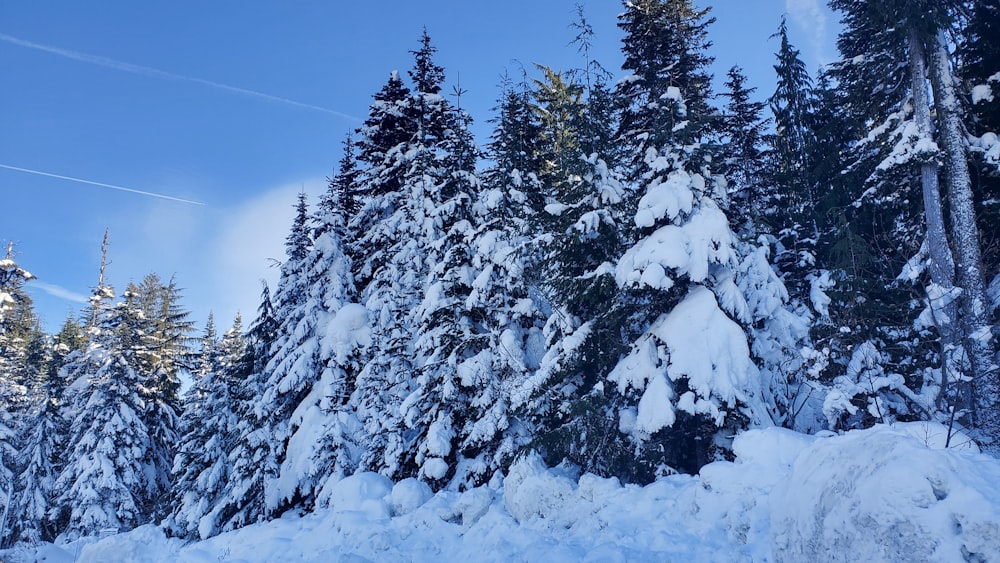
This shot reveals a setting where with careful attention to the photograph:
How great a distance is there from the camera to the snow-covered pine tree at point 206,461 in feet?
Result: 57.8

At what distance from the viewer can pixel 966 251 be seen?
1253cm

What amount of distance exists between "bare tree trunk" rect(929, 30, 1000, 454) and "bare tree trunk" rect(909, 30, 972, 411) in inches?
9.0

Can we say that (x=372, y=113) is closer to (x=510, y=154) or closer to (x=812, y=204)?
(x=510, y=154)

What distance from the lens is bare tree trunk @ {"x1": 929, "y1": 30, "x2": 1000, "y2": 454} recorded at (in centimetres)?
1065

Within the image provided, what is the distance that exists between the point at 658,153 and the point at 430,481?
32.4 feet

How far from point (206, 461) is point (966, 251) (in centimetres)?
2518

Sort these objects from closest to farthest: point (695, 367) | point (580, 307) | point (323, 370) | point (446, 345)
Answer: point (695, 367) < point (580, 307) < point (446, 345) < point (323, 370)

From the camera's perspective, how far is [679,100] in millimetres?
12258

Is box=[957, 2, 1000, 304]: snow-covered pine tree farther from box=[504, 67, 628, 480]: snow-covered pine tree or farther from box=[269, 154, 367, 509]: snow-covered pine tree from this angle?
box=[269, 154, 367, 509]: snow-covered pine tree

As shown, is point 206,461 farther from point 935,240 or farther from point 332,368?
point 935,240

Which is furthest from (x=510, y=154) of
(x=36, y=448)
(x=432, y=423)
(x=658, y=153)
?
(x=36, y=448)

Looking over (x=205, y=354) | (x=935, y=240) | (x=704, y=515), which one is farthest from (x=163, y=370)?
(x=935, y=240)

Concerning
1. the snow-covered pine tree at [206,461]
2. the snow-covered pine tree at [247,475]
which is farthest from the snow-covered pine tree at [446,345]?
the snow-covered pine tree at [206,461]

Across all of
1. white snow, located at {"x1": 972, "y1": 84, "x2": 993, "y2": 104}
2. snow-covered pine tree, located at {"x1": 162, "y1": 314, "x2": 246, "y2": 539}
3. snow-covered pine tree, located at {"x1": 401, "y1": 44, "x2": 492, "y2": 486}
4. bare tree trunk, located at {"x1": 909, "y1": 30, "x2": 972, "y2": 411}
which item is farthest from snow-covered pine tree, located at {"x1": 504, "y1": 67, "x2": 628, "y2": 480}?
snow-covered pine tree, located at {"x1": 162, "y1": 314, "x2": 246, "y2": 539}
